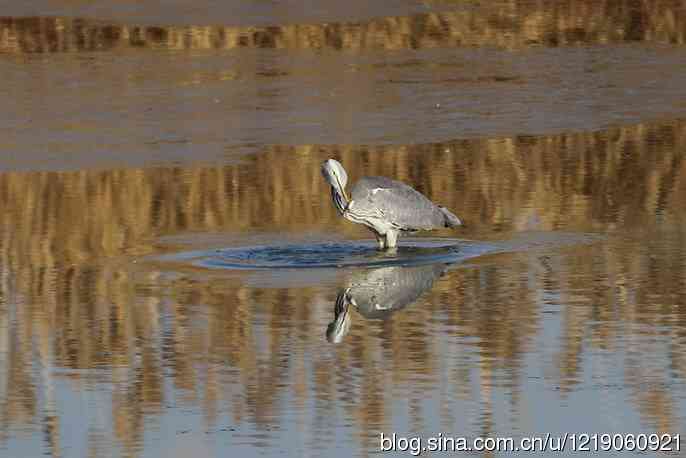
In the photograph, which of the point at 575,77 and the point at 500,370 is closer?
the point at 500,370

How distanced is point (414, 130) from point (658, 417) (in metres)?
8.32

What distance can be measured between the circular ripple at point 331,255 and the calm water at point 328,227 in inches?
1.1

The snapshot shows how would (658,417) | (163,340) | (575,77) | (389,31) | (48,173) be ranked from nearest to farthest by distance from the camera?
1. (658,417)
2. (163,340)
3. (48,173)
4. (575,77)
5. (389,31)

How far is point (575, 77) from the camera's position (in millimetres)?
17094

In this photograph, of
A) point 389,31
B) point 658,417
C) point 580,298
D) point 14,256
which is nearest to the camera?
point 658,417

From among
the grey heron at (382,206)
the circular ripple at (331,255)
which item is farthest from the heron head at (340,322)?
the grey heron at (382,206)

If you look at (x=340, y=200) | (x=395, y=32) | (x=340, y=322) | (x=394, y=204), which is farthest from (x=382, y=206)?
(x=395, y=32)

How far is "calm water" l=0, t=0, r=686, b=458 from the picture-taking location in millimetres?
6984

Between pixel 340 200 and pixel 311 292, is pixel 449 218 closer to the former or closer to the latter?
pixel 340 200

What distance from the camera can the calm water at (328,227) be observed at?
22.9ft

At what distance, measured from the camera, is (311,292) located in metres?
9.26

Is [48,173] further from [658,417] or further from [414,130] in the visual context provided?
[658,417]

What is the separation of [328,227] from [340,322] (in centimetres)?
304

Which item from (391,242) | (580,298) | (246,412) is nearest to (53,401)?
(246,412)
